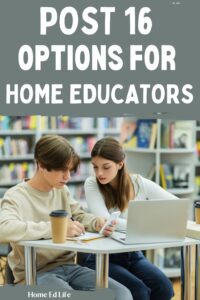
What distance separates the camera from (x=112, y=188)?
9.96 ft

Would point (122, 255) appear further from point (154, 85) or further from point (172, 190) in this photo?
point (172, 190)

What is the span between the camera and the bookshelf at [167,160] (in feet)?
15.6

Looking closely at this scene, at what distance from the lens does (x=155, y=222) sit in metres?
2.55

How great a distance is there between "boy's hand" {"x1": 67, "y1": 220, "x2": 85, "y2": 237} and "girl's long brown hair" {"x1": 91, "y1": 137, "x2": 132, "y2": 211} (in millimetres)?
389

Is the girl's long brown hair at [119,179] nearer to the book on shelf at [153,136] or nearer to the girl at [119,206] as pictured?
the girl at [119,206]

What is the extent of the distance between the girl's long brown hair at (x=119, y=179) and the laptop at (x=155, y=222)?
374mm

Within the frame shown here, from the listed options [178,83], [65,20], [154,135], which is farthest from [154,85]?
[154,135]

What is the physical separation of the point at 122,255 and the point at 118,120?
4253 millimetres

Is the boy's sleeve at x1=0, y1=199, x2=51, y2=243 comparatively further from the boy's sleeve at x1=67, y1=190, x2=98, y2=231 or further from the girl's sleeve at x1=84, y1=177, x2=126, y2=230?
the girl's sleeve at x1=84, y1=177, x2=126, y2=230

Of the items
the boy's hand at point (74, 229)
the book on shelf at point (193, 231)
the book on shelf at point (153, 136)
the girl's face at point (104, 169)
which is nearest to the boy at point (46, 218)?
the boy's hand at point (74, 229)

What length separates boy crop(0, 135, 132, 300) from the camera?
8.17ft

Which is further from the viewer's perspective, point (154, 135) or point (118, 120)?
point (118, 120)

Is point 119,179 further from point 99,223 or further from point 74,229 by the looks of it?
point 74,229

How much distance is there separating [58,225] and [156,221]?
18.0 inches
